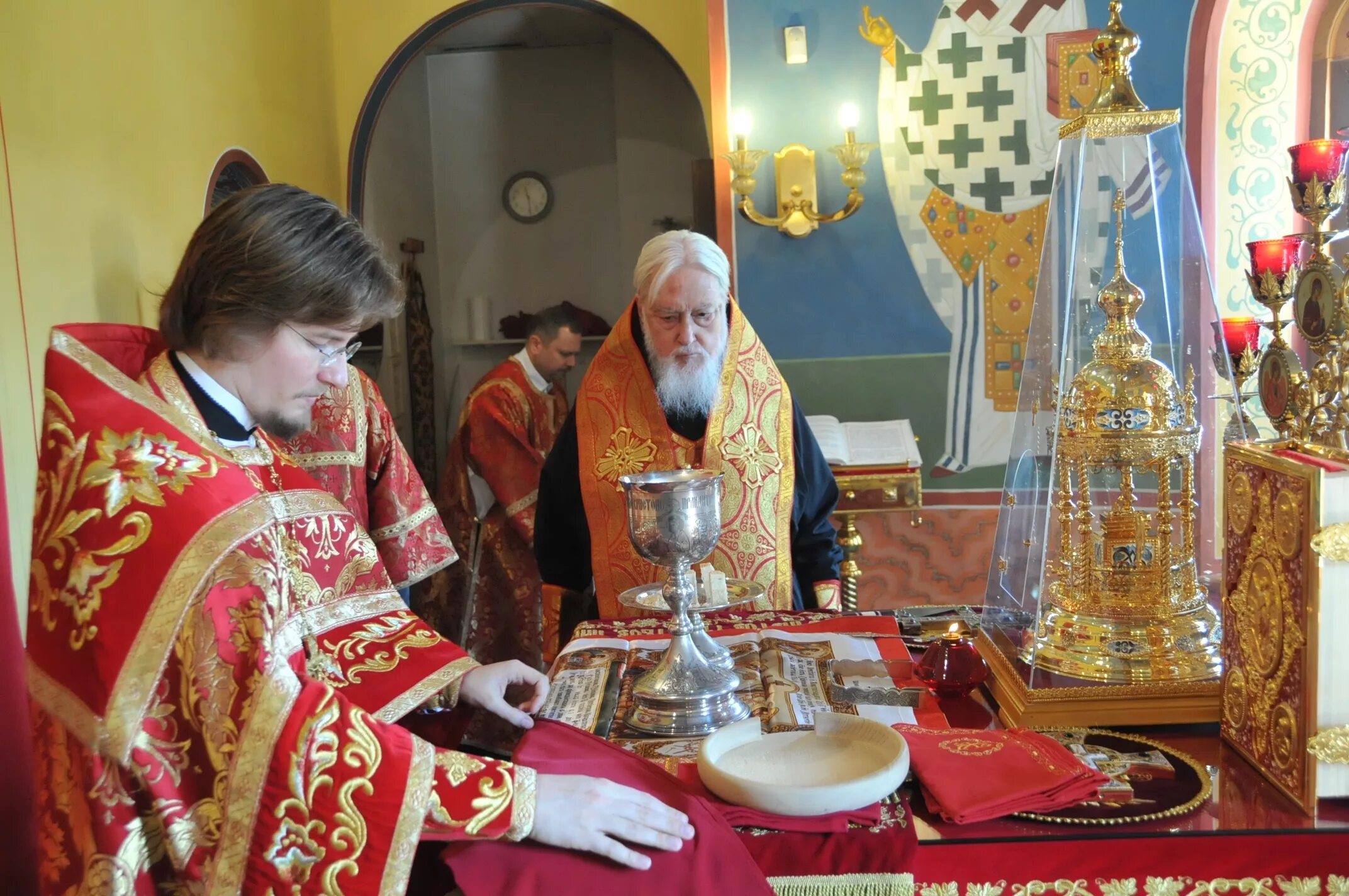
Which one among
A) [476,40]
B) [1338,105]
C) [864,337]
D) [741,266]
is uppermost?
[476,40]

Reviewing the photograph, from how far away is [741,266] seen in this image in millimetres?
5035

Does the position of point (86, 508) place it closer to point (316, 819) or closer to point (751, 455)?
point (316, 819)

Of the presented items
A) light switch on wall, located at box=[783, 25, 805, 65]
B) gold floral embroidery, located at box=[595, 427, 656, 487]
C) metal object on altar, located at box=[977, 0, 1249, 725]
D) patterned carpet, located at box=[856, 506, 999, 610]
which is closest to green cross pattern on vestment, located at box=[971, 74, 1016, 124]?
light switch on wall, located at box=[783, 25, 805, 65]

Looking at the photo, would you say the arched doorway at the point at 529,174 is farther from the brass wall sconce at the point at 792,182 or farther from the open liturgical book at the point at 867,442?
the open liturgical book at the point at 867,442

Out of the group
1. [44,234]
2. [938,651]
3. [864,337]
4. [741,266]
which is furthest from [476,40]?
[938,651]

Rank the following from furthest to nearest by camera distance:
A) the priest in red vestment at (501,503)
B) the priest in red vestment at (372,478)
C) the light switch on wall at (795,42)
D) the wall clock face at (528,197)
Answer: the wall clock face at (528,197) < the light switch on wall at (795,42) < the priest in red vestment at (501,503) < the priest in red vestment at (372,478)

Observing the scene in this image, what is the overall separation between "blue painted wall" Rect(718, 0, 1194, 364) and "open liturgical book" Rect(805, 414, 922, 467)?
0.94ft

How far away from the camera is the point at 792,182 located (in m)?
4.95

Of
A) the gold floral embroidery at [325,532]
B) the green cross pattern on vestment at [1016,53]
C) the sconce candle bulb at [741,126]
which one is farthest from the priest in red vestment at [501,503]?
the gold floral embroidery at [325,532]

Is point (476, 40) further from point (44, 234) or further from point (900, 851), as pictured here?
point (900, 851)

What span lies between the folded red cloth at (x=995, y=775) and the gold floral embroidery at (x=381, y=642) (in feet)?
2.72

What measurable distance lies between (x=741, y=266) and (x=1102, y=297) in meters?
3.10

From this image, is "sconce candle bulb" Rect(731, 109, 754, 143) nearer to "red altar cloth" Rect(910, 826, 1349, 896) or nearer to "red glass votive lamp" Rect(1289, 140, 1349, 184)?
"red glass votive lamp" Rect(1289, 140, 1349, 184)

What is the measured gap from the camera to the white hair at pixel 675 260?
3008mm
